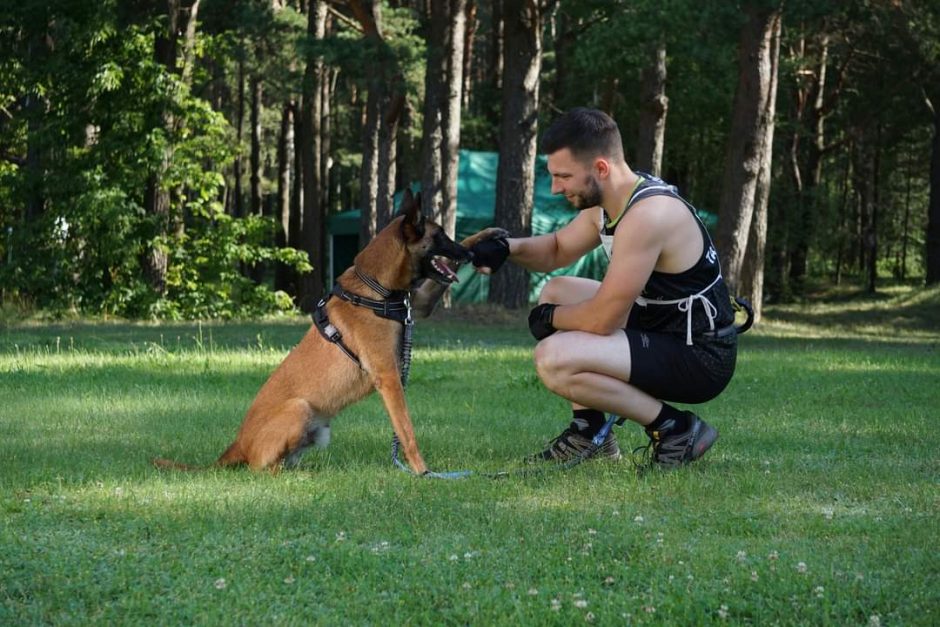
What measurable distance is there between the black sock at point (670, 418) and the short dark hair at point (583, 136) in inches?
50.6

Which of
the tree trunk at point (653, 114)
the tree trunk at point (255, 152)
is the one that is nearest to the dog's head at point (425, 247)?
the tree trunk at point (653, 114)

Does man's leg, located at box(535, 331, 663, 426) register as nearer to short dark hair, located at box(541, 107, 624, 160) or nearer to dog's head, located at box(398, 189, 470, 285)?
dog's head, located at box(398, 189, 470, 285)

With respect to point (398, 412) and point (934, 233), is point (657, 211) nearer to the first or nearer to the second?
point (398, 412)

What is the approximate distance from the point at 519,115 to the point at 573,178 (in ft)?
47.6

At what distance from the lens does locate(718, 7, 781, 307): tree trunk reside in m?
18.9

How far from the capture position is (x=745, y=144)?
19.1m

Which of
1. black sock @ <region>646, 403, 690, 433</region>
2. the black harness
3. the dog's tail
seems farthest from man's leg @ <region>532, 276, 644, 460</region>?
the dog's tail

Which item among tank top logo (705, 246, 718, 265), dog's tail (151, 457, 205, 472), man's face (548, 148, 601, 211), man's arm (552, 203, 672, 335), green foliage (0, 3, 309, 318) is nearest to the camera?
man's arm (552, 203, 672, 335)

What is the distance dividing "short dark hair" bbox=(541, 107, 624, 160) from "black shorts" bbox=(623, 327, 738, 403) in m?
0.90

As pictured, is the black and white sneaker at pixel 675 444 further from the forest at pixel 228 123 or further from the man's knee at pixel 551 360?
the forest at pixel 228 123

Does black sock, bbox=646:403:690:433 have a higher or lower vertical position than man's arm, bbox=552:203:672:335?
lower

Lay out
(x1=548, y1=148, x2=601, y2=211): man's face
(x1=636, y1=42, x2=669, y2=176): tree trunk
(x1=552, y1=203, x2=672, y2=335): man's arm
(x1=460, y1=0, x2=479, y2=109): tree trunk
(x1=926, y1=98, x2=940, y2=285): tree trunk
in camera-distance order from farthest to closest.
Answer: (x1=460, y1=0, x2=479, y2=109): tree trunk < (x1=926, y1=98, x2=940, y2=285): tree trunk < (x1=636, y1=42, x2=669, y2=176): tree trunk < (x1=548, y1=148, x2=601, y2=211): man's face < (x1=552, y1=203, x2=672, y2=335): man's arm

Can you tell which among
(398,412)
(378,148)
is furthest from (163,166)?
(398,412)

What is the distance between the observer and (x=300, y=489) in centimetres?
512
